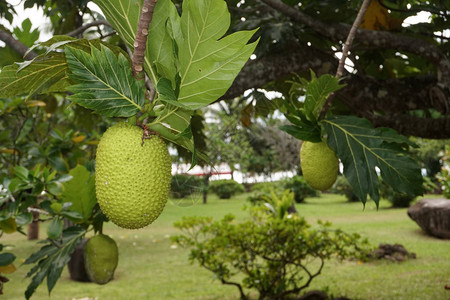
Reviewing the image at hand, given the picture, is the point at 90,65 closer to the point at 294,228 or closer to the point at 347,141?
the point at 347,141

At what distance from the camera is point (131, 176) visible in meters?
0.60

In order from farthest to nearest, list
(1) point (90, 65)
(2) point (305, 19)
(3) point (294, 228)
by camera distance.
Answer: (3) point (294, 228) → (2) point (305, 19) → (1) point (90, 65)

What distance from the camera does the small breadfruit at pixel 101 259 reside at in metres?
1.14

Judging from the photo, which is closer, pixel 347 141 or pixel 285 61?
pixel 347 141

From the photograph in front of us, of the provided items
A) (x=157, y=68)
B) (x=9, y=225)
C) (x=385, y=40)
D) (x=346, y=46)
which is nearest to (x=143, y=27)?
(x=157, y=68)

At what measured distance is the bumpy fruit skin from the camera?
61 centimetres

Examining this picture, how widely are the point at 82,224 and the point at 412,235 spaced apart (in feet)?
32.5

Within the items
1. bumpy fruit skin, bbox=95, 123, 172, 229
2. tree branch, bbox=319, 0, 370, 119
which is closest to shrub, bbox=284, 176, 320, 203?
tree branch, bbox=319, 0, 370, 119

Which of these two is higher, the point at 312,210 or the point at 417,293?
the point at 417,293

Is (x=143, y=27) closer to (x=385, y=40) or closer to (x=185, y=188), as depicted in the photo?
(x=185, y=188)

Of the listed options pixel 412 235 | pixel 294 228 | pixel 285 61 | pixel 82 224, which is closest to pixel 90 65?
pixel 82 224

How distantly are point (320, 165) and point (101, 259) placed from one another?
0.68m

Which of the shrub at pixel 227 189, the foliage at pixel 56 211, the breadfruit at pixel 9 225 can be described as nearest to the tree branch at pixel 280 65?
the foliage at pixel 56 211

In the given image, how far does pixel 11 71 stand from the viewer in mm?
612
